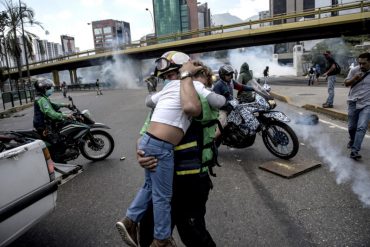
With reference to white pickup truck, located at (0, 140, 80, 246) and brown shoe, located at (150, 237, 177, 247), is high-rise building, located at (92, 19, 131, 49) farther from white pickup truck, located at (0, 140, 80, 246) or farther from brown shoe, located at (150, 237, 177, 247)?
brown shoe, located at (150, 237, 177, 247)

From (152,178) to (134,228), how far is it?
20.9 inches

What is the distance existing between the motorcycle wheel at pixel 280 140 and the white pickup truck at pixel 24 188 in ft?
12.2

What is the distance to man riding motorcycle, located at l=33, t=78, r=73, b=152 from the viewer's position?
5.37 meters

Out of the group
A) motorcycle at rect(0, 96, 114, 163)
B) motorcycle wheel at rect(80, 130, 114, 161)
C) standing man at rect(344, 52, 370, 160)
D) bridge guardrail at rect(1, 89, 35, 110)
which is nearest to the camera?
standing man at rect(344, 52, 370, 160)

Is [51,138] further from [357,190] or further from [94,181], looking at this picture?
[357,190]

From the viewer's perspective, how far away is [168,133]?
2.27 metres

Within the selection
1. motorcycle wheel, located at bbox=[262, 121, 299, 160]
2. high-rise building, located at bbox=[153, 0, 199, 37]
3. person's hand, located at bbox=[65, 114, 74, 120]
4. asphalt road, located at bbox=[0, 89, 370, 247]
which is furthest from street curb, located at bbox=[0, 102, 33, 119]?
high-rise building, located at bbox=[153, 0, 199, 37]

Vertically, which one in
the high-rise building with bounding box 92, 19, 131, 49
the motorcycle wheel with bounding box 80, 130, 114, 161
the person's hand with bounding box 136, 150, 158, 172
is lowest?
the motorcycle wheel with bounding box 80, 130, 114, 161

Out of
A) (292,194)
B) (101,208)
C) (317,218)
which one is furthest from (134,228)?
(292,194)

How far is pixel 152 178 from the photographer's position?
92.4 inches

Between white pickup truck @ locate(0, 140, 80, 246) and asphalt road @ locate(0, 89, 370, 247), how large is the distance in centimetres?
66

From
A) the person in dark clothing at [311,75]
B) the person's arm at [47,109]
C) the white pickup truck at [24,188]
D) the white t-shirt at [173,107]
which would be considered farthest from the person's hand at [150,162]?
the person in dark clothing at [311,75]

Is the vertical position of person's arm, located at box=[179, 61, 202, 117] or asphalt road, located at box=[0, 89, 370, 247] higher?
person's arm, located at box=[179, 61, 202, 117]

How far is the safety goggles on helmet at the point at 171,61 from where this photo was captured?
2.40 meters
